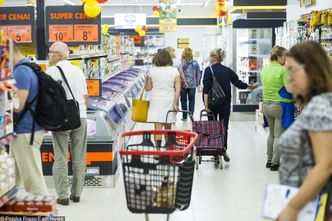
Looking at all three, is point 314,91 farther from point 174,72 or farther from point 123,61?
point 123,61

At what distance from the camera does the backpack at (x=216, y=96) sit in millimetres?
7531

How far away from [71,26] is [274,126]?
3097mm

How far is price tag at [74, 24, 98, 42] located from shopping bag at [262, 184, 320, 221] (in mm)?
4604

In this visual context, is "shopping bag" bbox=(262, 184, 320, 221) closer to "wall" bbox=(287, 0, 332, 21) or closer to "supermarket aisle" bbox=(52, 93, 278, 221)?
"supermarket aisle" bbox=(52, 93, 278, 221)

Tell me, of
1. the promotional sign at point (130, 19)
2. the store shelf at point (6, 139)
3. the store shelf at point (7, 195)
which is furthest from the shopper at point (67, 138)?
the promotional sign at point (130, 19)

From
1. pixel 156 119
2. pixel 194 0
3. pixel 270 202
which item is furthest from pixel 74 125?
pixel 194 0

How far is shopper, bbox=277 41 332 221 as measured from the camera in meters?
2.26

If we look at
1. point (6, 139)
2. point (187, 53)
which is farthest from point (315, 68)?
point (187, 53)

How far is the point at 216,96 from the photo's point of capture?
24.7 ft

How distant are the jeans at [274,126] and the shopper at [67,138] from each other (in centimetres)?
270

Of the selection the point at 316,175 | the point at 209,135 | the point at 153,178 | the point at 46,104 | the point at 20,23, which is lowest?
the point at 209,135

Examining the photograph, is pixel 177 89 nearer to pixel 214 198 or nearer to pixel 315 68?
pixel 214 198

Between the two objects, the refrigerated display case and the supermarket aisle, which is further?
the refrigerated display case

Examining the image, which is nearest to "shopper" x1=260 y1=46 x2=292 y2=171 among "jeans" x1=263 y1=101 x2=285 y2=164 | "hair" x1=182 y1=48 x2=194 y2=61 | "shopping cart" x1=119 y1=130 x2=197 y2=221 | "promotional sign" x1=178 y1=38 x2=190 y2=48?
"jeans" x1=263 y1=101 x2=285 y2=164
